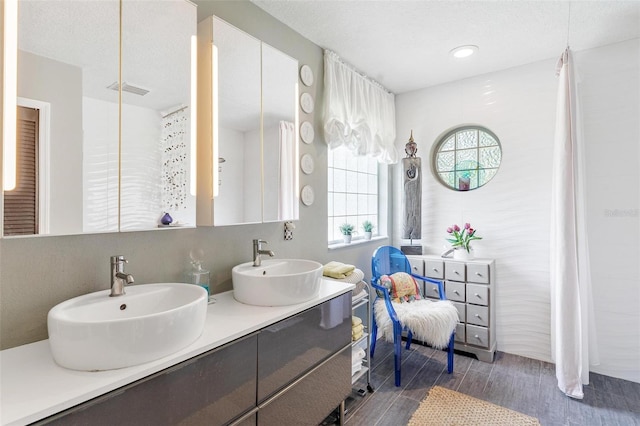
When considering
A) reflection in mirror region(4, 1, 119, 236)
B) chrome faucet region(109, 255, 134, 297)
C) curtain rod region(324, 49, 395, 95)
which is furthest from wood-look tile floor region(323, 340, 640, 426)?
curtain rod region(324, 49, 395, 95)

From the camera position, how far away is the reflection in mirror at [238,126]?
1.75 metres

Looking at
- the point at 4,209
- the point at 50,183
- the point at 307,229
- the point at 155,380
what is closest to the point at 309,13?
the point at 307,229

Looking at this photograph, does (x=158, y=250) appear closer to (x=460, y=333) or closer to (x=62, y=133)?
(x=62, y=133)

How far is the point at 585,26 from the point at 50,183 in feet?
11.0

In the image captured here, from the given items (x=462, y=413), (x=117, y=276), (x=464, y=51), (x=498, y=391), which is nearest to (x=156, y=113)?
(x=117, y=276)

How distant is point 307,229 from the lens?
246 cm

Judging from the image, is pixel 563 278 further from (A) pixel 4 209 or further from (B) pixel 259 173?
(A) pixel 4 209

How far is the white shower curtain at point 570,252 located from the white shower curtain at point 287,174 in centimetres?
192

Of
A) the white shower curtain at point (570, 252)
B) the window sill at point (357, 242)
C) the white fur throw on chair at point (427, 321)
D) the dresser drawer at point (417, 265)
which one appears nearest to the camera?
the white shower curtain at point (570, 252)

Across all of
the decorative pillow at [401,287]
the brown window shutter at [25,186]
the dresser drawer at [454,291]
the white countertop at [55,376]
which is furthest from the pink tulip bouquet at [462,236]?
the brown window shutter at [25,186]

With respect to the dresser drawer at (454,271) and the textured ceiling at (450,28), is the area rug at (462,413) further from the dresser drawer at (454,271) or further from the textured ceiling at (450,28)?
the textured ceiling at (450,28)

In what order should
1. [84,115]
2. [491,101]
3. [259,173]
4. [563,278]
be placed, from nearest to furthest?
[84,115] → [259,173] → [563,278] → [491,101]

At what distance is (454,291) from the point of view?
2.94 metres

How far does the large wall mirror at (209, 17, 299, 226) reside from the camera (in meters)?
1.76
